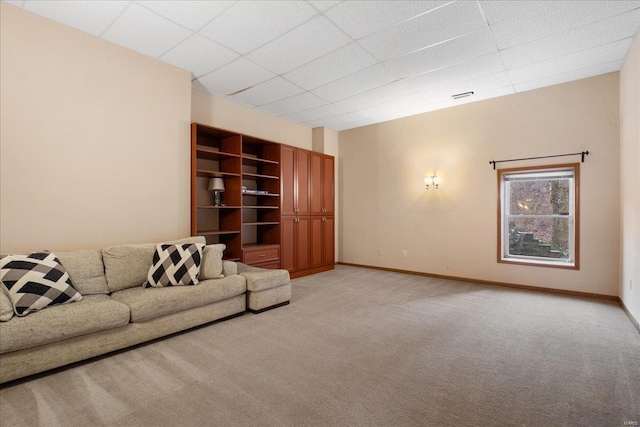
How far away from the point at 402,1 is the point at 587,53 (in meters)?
2.50

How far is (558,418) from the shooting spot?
170 centimetres

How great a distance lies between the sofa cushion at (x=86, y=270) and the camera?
268cm

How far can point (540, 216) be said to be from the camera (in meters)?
4.58

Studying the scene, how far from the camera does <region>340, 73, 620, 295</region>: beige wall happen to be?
13.1 ft

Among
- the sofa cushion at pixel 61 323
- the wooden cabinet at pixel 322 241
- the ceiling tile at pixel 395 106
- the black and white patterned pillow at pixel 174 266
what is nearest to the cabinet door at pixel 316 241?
the wooden cabinet at pixel 322 241

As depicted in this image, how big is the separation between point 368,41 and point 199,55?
6.46ft

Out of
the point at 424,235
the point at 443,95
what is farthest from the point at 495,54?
the point at 424,235

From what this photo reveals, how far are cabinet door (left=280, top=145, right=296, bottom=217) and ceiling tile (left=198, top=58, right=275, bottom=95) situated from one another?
1214mm

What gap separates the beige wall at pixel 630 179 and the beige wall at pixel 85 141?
5.11 metres

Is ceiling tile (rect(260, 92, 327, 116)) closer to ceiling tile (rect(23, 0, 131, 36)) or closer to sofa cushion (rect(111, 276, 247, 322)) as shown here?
ceiling tile (rect(23, 0, 131, 36))

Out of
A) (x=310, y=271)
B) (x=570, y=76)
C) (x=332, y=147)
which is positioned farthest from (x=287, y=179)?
→ (x=570, y=76)

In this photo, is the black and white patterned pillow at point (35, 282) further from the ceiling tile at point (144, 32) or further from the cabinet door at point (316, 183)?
the cabinet door at point (316, 183)

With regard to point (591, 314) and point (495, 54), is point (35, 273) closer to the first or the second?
point (495, 54)

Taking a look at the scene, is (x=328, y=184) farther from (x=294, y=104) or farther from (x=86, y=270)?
(x=86, y=270)
